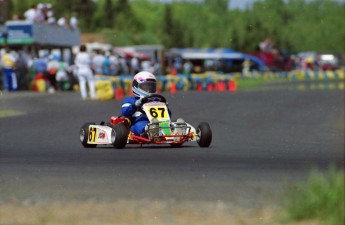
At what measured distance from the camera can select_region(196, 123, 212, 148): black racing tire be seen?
1174 centimetres

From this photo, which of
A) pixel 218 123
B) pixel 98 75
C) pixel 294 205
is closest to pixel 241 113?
pixel 218 123

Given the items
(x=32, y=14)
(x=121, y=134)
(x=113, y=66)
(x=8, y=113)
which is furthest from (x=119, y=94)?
(x=121, y=134)

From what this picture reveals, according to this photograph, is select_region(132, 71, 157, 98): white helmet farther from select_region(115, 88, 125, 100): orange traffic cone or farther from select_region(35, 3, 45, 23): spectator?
select_region(35, 3, 45, 23): spectator

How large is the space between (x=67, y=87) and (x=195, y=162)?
2644 centimetres

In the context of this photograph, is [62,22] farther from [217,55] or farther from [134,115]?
[217,55]

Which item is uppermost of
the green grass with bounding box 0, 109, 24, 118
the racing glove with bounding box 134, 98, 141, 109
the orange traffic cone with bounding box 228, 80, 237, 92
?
the racing glove with bounding box 134, 98, 141, 109

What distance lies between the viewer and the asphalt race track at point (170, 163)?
26.1ft

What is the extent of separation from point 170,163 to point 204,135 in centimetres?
175

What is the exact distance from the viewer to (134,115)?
11852 mm

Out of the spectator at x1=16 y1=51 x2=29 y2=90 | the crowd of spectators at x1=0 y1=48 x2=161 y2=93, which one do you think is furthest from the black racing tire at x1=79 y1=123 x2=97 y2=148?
the spectator at x1=16 y1=51 x2=29 y2=90

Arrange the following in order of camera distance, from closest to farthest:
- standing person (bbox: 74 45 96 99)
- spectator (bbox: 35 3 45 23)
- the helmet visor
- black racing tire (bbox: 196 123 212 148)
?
the helmet visor
black racing tire (bbox: 196 123 212 148)
standing person (bbox: 74 45 96 99)
spectator (bbox: 35 3 45 23)

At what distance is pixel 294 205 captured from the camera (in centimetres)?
638

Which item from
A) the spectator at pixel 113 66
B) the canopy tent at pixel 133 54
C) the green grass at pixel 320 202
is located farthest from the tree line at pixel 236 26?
the green grass at pixel 320 202

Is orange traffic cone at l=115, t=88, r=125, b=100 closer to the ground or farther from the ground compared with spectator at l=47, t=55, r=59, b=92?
closer to the ground
